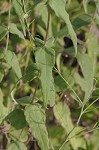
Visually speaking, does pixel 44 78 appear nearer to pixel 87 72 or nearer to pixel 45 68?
pixel 45 68

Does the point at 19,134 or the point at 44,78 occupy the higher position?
the point at 44,78

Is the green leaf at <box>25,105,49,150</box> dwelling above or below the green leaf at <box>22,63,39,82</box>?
below

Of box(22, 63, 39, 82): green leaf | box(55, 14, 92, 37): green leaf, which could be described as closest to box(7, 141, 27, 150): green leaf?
box(22, 63, 39, 82): green leaf

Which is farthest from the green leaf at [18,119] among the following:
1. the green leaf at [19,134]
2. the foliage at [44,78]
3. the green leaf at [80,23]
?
the green leaf at [80,23]

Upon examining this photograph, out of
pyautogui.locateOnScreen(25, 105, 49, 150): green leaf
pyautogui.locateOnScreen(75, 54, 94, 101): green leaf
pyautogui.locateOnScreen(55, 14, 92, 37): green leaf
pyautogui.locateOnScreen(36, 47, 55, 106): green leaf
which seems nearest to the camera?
pyautogui.locateOnScreen(36, 47, 55, 106): green leaf

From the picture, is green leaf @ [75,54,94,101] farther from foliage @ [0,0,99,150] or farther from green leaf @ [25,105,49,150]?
green leaf @ [25,105,49,150]

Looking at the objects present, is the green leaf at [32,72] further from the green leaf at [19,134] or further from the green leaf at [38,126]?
the green leaf at [19,134]

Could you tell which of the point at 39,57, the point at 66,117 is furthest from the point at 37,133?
the point at 66,117

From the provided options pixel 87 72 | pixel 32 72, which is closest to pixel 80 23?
pixel 87 72
